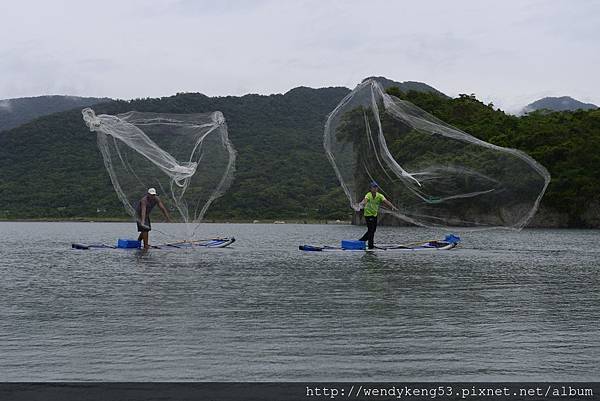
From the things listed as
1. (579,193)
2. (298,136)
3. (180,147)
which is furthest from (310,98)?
(180,147)

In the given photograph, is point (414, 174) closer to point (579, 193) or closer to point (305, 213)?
point (579, 193)

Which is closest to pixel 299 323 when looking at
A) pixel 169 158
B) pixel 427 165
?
pixel 427 165

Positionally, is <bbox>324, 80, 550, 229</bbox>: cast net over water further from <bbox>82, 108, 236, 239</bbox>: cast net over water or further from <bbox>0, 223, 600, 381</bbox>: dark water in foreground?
<bbox>82, 108, 236, 239</bbox>: cast net over water

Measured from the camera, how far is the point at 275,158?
118 meters

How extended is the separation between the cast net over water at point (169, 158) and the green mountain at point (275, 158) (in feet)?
178

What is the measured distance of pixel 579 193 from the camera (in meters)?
77.9

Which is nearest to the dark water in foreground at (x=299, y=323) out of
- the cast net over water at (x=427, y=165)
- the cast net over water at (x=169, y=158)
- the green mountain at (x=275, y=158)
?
the cast net over water at (x=427, y=165)

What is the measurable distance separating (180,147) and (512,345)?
18.2 metres

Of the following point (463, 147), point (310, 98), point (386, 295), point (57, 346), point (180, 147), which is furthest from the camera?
point (310, 98)

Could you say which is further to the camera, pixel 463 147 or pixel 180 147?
pixel 180 147

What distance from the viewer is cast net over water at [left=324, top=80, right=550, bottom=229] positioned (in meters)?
23.0

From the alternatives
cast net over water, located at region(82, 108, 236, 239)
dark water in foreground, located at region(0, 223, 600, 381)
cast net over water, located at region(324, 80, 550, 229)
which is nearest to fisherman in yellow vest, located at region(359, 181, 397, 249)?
cast net over water, located at region(324, 80, 550, 229)

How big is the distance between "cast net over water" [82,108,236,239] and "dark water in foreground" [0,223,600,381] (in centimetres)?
533

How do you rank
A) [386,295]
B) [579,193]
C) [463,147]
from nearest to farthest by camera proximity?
1. [386,295]
2. [463,147]
3. [579,193]
